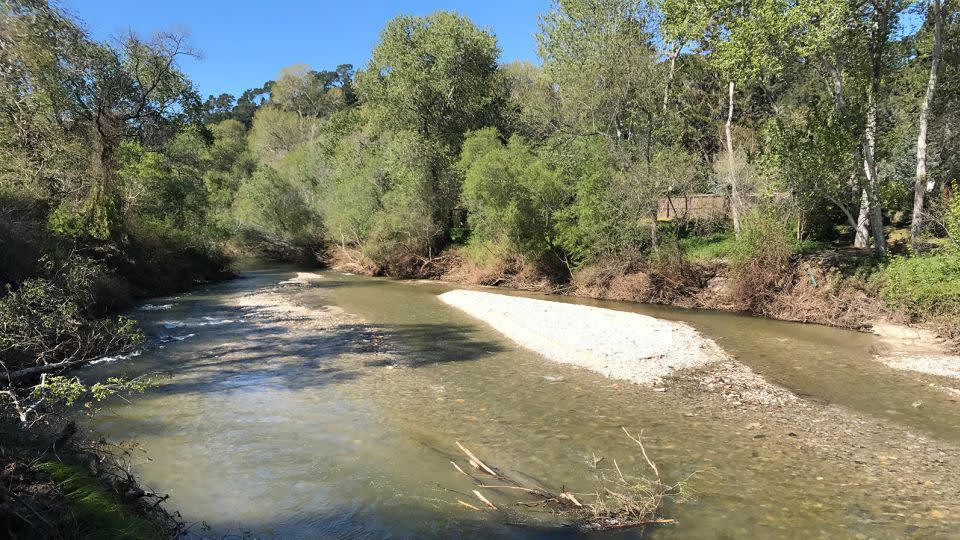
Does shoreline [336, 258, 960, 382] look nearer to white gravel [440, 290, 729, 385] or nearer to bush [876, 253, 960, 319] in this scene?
bush [876, 253, 960, 319]

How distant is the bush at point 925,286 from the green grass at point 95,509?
69.6ft

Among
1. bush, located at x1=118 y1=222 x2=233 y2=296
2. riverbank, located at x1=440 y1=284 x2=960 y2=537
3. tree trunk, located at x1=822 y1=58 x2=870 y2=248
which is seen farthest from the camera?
bush, located at x1=118 y1=222 x2=233 y2=296

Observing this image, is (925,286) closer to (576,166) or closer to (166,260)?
(576,166)

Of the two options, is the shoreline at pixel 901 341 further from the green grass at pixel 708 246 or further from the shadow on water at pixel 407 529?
the shadow on water at pixel 407 529

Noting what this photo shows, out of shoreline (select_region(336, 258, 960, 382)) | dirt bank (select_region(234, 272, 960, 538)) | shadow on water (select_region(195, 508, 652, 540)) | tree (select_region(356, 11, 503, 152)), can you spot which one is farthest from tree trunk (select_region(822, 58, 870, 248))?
tree (select_region(356, 11, 503, 152))

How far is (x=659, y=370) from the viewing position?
14.7 m

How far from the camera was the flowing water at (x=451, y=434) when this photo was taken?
7.69 metres

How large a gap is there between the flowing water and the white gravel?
891mm

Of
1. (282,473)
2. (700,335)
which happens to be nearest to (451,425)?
(282,473)

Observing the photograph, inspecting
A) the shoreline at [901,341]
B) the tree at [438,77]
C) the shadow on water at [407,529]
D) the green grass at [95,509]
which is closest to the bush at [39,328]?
the green grass at [95,509]

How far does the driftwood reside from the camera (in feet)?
24.6

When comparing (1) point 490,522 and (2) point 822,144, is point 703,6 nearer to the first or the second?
(2) point 822,144

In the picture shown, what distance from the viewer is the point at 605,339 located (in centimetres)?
1762

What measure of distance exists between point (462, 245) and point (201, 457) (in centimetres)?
3006
